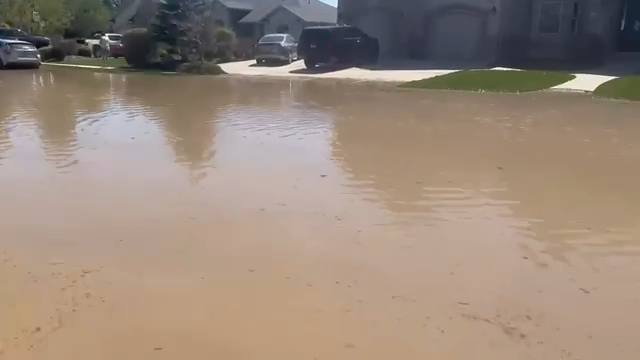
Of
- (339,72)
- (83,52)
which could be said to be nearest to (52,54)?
(83,52)

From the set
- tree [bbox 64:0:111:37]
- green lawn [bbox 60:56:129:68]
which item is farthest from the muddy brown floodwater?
tree [bbox 64:0:111:37]

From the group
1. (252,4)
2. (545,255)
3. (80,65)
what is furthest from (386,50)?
(545,255)

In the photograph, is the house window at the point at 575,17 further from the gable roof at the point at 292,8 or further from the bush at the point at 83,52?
the bush at the point at 83,52

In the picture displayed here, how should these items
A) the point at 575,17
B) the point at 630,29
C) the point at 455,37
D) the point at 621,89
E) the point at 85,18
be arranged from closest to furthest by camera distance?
1. the point at 621,89
2. the point at 575,17
3. the point at 630,29
4. the point at 455,37
5. the point at 85,18

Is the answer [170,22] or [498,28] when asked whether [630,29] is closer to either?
[498,28]

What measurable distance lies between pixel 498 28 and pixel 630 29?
531cm

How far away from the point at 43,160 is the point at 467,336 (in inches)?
268

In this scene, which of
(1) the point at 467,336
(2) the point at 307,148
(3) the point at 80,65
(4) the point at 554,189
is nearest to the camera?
(1) the point at 467,336

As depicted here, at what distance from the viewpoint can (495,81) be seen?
859 inches

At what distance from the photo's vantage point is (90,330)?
4.48 metres

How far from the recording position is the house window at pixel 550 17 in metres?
30.0

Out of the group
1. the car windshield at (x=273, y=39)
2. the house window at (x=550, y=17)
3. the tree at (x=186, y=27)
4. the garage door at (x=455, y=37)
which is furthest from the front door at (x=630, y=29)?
the tree at (x=186, y=27)

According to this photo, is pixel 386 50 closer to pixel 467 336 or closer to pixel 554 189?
pixel 554 189

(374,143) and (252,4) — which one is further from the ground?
(252,4)
